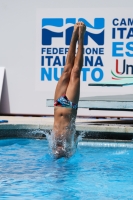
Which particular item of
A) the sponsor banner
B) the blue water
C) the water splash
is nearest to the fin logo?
the sponsor banner

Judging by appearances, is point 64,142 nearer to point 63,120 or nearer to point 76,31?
point 63,120

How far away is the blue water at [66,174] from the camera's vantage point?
542 centimetres

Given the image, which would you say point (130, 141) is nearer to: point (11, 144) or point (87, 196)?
point (11, 144)

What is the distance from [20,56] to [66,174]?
594cm

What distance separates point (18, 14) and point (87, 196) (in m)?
7.32

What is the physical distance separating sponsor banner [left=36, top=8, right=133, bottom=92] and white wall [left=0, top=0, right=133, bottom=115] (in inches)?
6.0

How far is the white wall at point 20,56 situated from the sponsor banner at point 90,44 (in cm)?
15

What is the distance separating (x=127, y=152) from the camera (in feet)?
27.2

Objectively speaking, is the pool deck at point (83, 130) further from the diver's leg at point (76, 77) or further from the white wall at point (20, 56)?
the white wall at point (20, 56)

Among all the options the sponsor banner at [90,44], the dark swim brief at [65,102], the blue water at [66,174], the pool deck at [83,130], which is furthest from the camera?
the sponsor banner at [90,44]

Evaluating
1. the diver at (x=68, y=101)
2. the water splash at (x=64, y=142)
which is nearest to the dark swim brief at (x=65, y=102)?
the diver at (x=68, y=101)

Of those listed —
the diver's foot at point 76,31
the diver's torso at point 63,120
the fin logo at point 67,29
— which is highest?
the fin logo at point 67,29

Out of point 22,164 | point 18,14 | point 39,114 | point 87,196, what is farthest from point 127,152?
point 18,14

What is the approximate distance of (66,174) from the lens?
6422 millimetres
